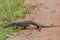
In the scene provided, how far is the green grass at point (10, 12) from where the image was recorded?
327 inches

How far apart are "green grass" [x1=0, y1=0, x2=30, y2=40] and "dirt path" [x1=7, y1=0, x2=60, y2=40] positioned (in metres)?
0.26

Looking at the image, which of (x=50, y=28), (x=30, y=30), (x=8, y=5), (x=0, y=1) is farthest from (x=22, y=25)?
(x=0, y=1)

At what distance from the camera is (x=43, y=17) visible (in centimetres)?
979

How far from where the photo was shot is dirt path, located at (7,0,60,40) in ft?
25.8

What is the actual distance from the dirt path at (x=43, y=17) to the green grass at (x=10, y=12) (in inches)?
10.4

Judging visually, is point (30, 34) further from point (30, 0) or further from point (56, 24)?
point (30, 0)

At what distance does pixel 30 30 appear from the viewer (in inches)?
336

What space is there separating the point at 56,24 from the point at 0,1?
124 inches

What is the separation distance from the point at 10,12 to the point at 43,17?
110cm

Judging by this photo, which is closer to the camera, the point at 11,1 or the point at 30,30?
the point at 30,30

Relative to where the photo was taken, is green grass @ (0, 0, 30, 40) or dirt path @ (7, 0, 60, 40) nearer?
dirt path @ (7, 0, 60, 40)

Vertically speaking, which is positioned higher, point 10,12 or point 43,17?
point 10,12

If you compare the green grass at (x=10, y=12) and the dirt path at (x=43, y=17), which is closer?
the dirt path at (x=43, y=17)

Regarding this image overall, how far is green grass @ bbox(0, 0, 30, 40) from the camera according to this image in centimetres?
830
